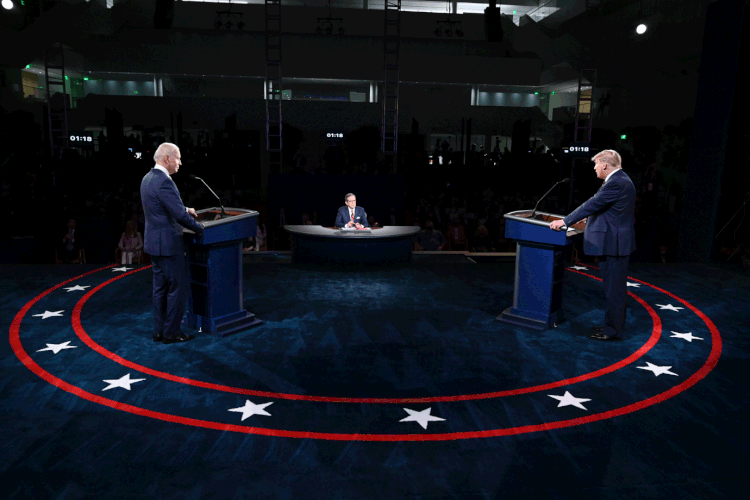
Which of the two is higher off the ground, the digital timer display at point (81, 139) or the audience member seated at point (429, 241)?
the digital timer display at point (81, 139)

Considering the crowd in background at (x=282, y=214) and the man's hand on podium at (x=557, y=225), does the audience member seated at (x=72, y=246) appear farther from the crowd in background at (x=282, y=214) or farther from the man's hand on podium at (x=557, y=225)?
the man's hand on podium at (x=557, y=225)

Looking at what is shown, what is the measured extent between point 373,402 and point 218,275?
76.3 inches

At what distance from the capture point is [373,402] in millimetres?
3357

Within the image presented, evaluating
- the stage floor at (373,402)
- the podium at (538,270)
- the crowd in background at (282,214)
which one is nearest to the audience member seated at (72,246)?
the crowd in background at (282,214)

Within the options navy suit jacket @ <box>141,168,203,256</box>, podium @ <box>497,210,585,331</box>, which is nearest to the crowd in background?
podium @ <box>497,210,585,331</box>

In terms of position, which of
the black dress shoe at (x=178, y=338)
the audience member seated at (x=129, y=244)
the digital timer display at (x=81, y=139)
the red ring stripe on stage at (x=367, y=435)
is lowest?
the red ring stripe on stage at (x=367, y=435)

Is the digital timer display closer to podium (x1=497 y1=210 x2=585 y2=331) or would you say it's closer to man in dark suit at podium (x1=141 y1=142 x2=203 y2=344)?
man in dark suit at podium (x1=141 y1=142 x2=203 y2=344)

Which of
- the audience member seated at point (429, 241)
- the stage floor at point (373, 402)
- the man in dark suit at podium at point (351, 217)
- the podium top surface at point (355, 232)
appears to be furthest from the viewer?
the audience member seated at point (429, 241)

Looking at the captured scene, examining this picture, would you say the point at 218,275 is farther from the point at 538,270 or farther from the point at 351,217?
the point at 351,217

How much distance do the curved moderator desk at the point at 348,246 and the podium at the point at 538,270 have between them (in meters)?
2.52

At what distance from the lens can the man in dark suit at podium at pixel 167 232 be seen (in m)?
4.01

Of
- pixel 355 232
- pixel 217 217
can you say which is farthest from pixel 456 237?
pixel 217 217

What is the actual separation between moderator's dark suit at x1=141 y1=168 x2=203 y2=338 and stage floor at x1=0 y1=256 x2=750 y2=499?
13.9 inches

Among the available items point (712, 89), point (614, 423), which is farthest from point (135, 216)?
point (712, 89)
